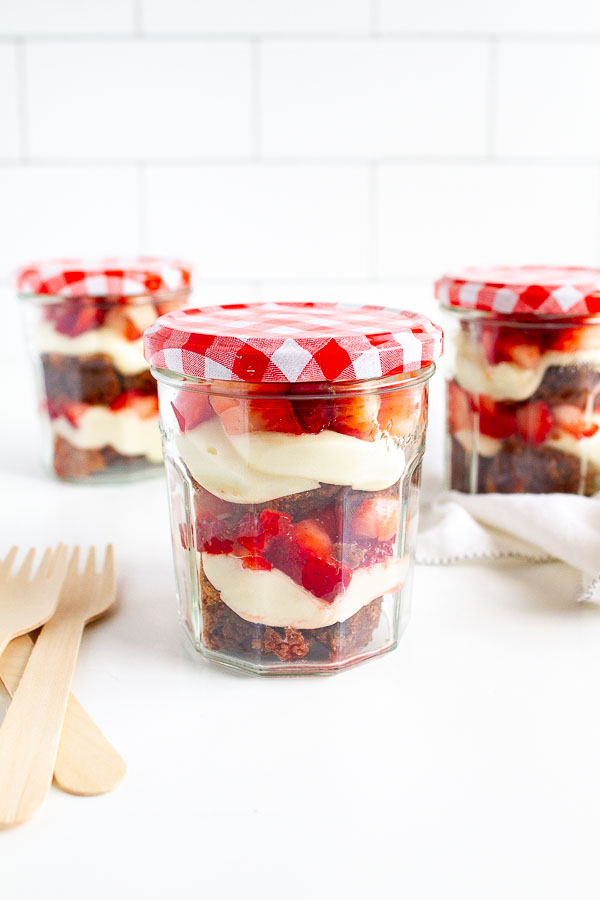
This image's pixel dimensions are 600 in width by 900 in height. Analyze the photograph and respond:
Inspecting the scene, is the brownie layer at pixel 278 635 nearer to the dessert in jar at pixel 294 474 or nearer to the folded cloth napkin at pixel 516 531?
the dessert in jar at pixel 294 474

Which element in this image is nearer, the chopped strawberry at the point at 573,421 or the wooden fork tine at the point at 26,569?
the wooden fork tine at the point at 26,569

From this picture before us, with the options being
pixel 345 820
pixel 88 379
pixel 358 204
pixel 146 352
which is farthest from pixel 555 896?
pixel 358 204

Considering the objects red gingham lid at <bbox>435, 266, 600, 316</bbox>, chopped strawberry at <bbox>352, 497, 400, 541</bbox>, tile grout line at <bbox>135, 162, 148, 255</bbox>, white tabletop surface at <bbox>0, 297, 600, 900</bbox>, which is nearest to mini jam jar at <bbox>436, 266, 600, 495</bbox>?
red gingham lid at <bbox>435, 266, 600, 316</bbox>

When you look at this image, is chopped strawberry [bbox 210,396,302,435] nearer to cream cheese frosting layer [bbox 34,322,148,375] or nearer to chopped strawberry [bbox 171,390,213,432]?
chopped strawberry [bbox 171,390,213,432]

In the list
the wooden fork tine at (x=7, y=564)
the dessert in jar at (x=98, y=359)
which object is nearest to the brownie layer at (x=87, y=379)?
the dessert in jar at (x=98, y=359)

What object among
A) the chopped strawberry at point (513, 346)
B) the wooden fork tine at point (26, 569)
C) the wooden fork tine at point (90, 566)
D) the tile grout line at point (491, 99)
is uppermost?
the tile grout line at point (491, 99)

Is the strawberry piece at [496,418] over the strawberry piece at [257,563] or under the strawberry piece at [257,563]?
over
